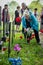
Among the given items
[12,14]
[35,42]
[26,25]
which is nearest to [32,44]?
[35,42]

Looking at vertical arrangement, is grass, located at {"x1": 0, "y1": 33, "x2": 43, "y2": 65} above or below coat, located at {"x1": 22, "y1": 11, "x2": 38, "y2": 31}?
below

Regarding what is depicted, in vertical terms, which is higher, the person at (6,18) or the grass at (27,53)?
the person at (6,18)

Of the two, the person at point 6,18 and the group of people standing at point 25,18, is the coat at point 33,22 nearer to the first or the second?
the group of people standing at point 25,18

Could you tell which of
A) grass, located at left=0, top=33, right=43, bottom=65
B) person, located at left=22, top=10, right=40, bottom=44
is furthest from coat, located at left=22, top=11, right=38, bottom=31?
grass, located at left=0, top=33, right=43, bottom=65

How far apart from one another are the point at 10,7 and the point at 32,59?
55cm

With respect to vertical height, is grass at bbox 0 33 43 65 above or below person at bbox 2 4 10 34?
below

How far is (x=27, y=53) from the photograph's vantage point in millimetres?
2555

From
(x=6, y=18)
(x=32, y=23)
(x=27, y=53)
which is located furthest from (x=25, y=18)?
(x=27, y=53)

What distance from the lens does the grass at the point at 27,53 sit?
250 cm

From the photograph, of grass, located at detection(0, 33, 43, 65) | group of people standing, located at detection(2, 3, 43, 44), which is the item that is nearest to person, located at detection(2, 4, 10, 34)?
group of people standing, located at detection(2, 3, 43, 44)

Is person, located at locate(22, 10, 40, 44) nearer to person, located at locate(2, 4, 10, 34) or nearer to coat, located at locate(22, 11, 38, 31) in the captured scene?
coat, located at locate(22, 11, 38, 31)

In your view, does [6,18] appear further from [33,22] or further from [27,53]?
[27,53]

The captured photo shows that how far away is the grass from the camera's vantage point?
2.50 metres

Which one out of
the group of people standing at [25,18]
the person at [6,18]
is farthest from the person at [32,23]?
the person at [6,18]
